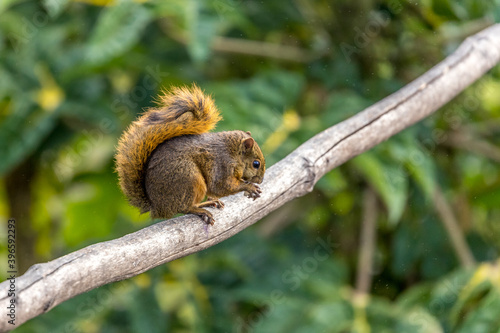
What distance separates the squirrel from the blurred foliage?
21.5 inches

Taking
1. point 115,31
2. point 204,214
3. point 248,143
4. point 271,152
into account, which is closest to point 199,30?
point 115,31

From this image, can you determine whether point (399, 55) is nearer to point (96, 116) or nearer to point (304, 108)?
point (304, 108)

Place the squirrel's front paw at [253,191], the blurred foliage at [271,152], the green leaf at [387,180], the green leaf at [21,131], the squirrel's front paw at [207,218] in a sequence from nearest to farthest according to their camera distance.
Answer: the squirrel's front paw at [207,218] → the squirrel's front paw at [253,191] → the green leaf at [387,180] → the blurred foliage at [271,152] → the green leaf at [21,131]

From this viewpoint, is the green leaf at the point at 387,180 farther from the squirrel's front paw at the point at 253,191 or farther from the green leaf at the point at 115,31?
the green leaf at the point at 115,31

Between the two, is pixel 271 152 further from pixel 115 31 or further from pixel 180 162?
pixel 180 162

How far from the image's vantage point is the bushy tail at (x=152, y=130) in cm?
163

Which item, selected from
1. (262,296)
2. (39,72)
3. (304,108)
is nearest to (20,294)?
(262,296)

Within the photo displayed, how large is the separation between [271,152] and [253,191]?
2.97 feet

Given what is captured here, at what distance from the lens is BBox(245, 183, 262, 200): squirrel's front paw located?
1.57 m

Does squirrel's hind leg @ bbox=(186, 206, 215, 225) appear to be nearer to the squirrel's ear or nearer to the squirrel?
the squirrel

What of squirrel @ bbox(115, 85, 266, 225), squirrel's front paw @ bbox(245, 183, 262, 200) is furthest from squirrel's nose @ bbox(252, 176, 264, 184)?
squirrel's front paw @ bbox(245, 183, 262, 200)

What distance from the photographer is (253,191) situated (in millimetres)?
1593

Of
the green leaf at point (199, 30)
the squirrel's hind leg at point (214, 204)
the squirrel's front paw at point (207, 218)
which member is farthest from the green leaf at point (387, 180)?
the squirrel's front paw at point (207, 218)

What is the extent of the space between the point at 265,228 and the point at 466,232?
1.08m
